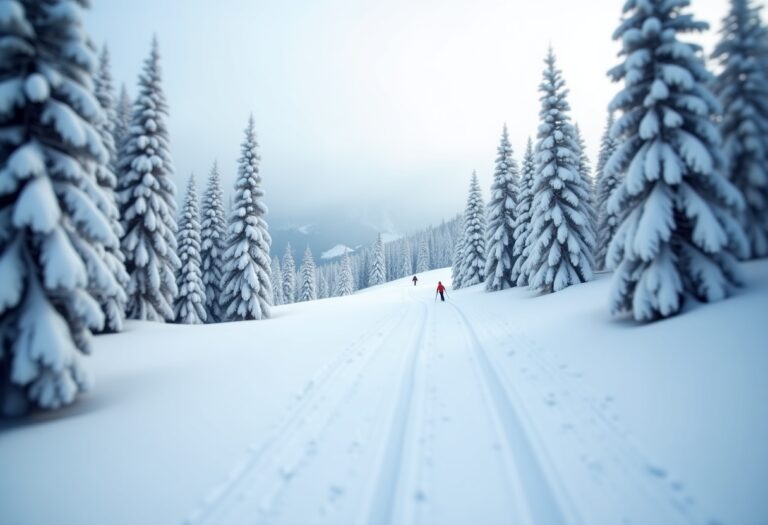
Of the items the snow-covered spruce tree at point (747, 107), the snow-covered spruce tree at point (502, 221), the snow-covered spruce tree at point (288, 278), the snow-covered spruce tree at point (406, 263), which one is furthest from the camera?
the snow-covered spruce tree at point (406, 263)

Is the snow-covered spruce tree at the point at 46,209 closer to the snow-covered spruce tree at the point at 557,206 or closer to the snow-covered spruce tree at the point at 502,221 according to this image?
the snow-covered spruce tree at the point at 557,206

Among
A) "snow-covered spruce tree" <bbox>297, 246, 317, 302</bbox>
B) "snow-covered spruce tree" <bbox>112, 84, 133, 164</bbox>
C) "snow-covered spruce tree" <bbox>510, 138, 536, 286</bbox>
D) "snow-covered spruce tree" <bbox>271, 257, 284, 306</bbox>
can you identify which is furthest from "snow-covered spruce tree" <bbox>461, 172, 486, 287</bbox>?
"snow-covered spruce tree" <bbox>271, 257, 284, 306</bbox>

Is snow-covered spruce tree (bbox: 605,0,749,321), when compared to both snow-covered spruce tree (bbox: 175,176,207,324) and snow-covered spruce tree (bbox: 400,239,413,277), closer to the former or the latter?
snow-covered spruce tree (bbox: 175,176,207,324)

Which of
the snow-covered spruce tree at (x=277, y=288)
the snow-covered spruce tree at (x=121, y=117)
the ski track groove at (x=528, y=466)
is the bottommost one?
the ski track groove at (x=528, y=466)

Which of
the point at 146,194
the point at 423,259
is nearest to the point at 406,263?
the point at 423,259

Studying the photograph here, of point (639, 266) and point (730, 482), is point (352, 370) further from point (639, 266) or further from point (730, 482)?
point (639, 266)

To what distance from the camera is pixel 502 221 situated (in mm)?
28141

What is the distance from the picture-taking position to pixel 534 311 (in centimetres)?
1464

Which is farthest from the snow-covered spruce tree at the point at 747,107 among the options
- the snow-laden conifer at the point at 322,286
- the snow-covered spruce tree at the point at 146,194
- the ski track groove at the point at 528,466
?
the snow-laden conifer at the point at 322,286

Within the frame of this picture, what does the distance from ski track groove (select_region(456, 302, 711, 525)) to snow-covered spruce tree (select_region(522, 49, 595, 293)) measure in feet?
41.2

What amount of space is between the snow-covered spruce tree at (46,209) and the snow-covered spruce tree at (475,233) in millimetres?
35402

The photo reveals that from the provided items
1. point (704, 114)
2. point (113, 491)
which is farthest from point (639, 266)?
point (113, 491)

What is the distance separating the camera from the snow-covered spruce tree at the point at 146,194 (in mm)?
18688

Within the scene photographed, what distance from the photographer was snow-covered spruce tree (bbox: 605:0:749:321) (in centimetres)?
843
